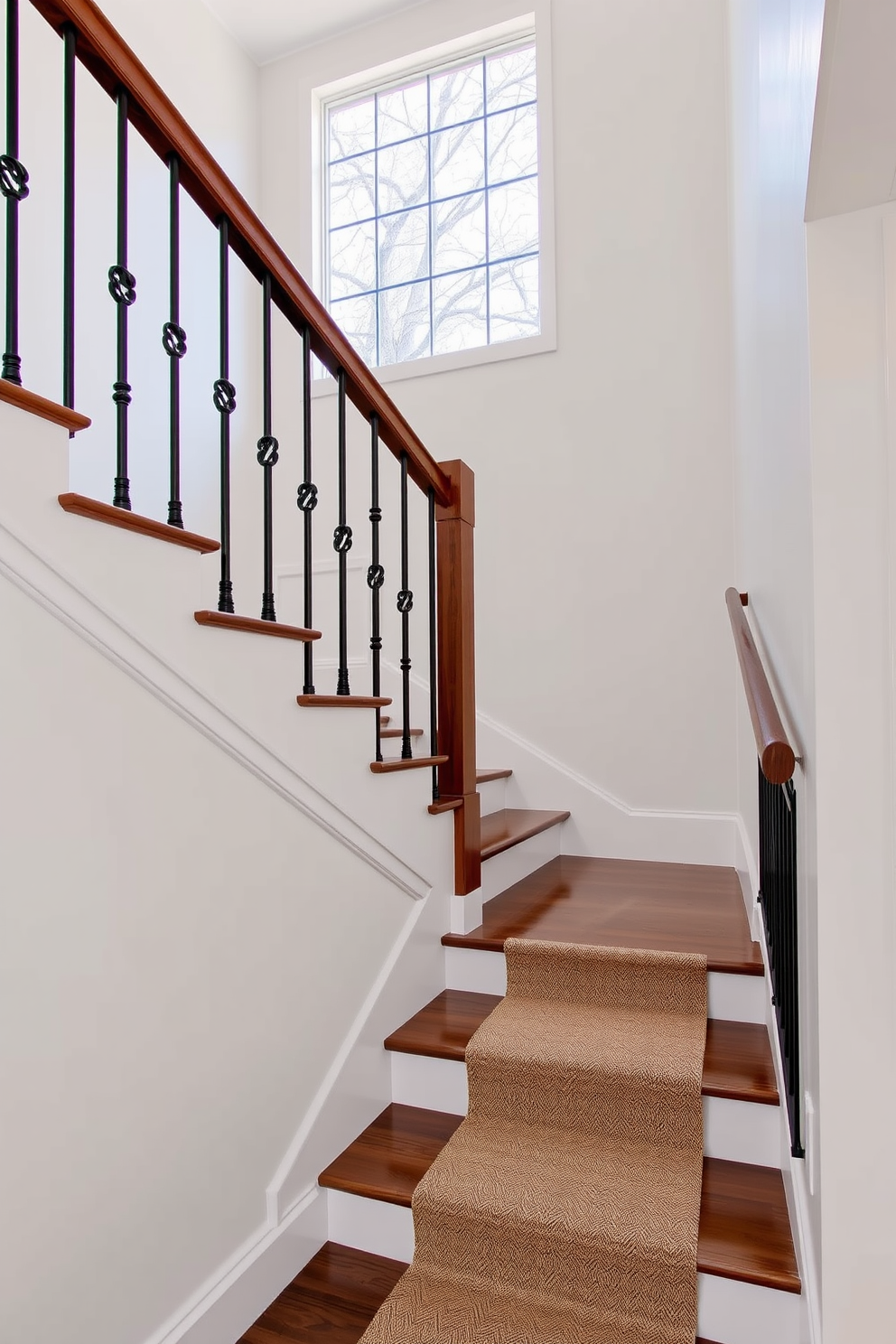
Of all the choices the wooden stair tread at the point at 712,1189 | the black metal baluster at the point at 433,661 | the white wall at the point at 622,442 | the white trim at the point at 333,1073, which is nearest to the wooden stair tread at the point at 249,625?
the black metal baluster at the point at 433,661

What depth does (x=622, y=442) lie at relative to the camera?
11.1 feet

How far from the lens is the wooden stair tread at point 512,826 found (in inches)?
105

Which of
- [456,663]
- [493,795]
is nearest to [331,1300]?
[456,663]

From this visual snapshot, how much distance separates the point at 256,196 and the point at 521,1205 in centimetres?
463

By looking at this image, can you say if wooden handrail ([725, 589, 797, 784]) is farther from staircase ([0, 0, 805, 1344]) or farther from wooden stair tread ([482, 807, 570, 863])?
wooden stair tread ([482, 807, 570, 863])

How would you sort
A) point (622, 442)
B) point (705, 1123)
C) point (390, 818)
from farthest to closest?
point (622, 442) < point (390, 818) < point (705, 1123)

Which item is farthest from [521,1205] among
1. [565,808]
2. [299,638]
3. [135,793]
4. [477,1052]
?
[565,808]

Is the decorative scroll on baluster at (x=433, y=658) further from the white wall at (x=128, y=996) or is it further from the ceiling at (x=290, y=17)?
the ceiling at (x=290, y=17)

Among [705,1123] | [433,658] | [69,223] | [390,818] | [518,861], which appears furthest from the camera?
[518,861]

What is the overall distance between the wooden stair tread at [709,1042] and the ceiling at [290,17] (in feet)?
14.7

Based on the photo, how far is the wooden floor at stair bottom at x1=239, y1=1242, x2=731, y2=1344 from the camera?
1446mm

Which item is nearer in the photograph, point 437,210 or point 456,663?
point 456,663

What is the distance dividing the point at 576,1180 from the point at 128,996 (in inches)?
37.5

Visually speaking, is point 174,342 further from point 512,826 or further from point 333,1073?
point 512,826
